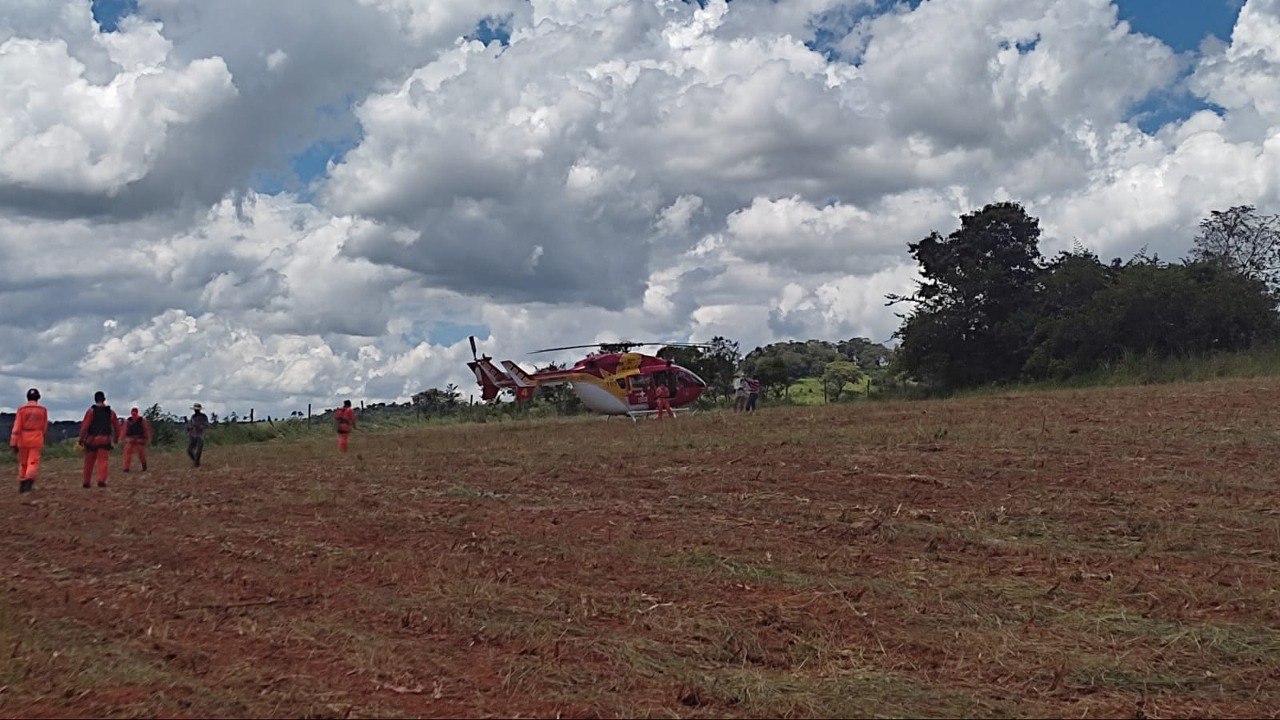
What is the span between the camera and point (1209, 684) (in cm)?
646

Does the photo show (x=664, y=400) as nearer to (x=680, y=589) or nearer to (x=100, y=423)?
(x=100, y=423)

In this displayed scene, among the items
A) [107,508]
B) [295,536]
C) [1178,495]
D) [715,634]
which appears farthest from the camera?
[107,508]

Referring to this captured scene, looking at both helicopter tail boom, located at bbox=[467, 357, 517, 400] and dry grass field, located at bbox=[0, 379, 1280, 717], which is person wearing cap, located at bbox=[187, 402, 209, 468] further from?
helicopter tail boom, located at bbox=[467, 357, 517, 400]

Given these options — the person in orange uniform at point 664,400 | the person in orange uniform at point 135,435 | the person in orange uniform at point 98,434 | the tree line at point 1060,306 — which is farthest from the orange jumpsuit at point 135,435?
the tree line at point 1060,306

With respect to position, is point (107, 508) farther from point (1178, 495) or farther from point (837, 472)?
point (1178, 495)

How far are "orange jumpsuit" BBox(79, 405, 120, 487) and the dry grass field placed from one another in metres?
1.04

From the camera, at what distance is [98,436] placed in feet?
57.7

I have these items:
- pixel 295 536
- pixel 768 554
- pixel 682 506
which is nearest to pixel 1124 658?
pixel 768 554

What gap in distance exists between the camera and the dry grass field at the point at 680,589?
6191 millimetres

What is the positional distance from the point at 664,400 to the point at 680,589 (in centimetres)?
2414

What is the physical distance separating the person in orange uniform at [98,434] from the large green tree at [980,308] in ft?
111

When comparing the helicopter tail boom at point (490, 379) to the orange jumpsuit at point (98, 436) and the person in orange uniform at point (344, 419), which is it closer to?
the person in orange uniform at point (344, 419)

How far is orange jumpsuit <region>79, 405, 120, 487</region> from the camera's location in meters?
17.5

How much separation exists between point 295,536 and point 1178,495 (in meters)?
9.62
